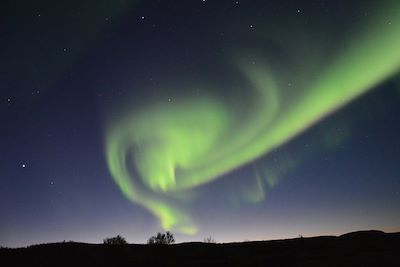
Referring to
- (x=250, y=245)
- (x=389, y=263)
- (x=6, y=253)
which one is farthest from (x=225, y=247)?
(x=6, y=253)

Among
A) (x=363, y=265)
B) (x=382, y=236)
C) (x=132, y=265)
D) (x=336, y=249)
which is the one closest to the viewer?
(x=363, y=265)

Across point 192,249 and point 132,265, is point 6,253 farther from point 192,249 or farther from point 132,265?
point 192,249

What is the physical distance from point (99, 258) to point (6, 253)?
6354 mm

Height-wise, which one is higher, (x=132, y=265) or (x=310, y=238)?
(x=310, y=238)

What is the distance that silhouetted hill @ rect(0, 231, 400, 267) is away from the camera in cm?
2281

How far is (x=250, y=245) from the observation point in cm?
2720

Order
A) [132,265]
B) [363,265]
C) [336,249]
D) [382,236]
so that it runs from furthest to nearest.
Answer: [382,236] < [336,249] < [132,265] < [363,265]

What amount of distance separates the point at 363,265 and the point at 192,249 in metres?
10.8

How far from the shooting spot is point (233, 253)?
25750 mm

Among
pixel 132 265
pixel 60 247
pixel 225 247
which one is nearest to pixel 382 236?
pixel 225 247

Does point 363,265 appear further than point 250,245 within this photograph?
No

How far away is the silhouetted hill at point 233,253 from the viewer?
22.8 meters

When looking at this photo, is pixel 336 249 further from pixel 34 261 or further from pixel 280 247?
pixel 34 261

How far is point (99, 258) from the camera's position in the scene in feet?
81.6
